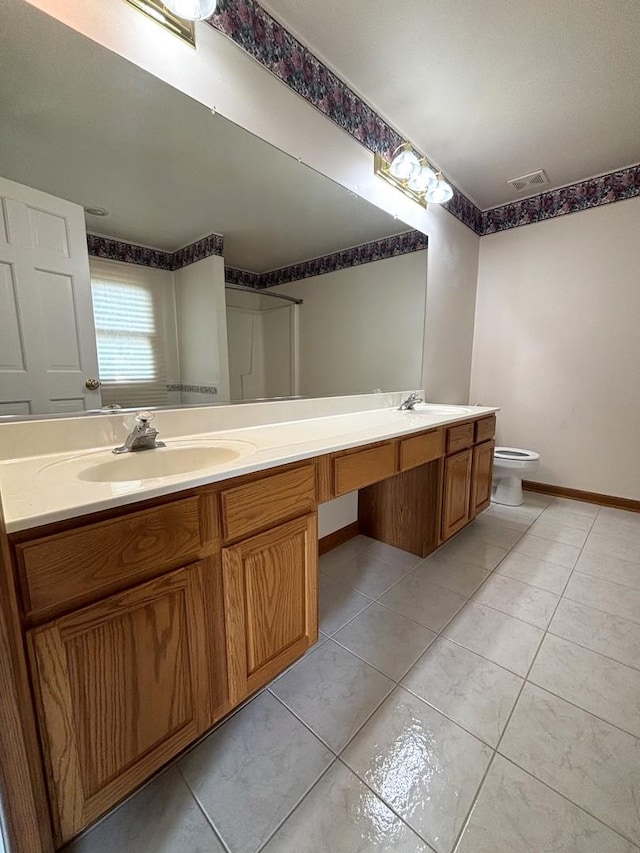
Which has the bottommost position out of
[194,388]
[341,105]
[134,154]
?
[194,388]

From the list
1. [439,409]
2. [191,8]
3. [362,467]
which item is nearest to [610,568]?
[439,409]

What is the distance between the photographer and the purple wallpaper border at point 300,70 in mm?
1230

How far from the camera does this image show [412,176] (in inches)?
77.2

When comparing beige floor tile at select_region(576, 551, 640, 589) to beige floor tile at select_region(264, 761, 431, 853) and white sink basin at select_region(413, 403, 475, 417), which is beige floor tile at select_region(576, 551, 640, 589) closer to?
white sink basin at select_region(413, 403, 475, 417)

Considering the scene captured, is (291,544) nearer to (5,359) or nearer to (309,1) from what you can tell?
(5,359)

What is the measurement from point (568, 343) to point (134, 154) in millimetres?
2915

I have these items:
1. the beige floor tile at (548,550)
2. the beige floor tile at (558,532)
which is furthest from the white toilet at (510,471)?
the beige floor tile at (548,550)

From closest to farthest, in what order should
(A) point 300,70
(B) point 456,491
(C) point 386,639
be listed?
(C) point 386,639 < (A) point 300,70 < (B) point 456,491

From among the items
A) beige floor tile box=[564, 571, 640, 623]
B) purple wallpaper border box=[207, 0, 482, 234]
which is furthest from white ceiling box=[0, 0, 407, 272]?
beige floor tile box=[564, 571, 640, 623]

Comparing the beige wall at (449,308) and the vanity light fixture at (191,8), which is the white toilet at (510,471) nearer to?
the beige wall at (449,308)

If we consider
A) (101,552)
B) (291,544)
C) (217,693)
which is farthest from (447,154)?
(217,693)

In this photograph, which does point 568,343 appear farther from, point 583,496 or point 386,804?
point 386,804

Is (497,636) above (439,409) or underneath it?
underneath

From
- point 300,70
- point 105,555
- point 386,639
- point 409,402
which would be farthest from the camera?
point 409,402
